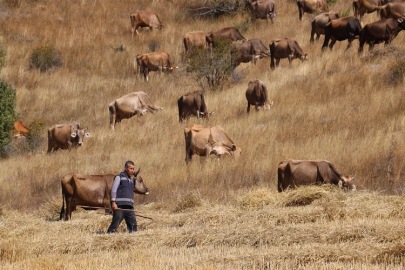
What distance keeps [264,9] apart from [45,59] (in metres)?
11.8

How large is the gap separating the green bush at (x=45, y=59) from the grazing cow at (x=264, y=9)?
1079 cm

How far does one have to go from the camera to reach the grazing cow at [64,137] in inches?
959

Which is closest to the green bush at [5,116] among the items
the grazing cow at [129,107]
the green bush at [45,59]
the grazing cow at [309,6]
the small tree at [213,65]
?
the grazing cow at [129,107]

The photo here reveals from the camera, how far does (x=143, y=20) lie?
39031mm

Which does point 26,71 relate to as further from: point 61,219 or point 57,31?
point 61,219

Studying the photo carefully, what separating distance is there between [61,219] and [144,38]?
2537 centimetres

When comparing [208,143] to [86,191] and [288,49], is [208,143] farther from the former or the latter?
[288,49]

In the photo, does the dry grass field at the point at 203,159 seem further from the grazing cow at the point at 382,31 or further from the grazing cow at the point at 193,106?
the grazing cow at the point at 382,31

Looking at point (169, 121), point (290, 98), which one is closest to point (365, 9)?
point (290, 98)

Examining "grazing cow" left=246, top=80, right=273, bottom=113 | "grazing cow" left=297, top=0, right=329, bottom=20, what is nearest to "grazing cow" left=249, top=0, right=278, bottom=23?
"grazing cow" left=297, top=0, right=329, bottom=20

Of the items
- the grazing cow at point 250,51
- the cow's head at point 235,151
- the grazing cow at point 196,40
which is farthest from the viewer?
the grazing cow at point 196,40

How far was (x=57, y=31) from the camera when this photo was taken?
4028cm

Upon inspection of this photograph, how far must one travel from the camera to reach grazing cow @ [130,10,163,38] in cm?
3900

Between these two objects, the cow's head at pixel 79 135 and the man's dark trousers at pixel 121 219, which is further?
the cow's head at pixel 79 135
